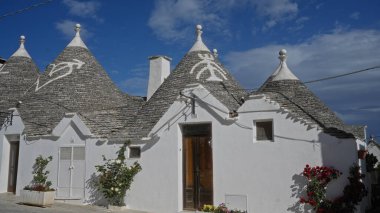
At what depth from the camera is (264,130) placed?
38.5 ft

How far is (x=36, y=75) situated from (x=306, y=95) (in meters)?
15.4

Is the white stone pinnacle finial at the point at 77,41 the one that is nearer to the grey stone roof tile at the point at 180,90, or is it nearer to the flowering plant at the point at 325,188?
the grey stone roof tile at the point at 180,90

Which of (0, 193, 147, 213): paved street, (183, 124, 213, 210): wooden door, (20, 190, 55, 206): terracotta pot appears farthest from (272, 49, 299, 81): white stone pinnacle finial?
(20, 190, 55, 206): terracotta pot

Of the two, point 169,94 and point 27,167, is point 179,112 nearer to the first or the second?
point 169,94

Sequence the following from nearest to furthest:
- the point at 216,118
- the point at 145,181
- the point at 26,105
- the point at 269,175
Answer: the point at 269,175, the point at 216,118, the point at 145,181, the point at 26,105

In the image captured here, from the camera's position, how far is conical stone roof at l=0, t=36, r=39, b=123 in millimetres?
19984

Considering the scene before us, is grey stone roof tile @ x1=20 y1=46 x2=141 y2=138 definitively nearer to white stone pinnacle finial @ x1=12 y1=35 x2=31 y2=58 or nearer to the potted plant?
the potted plant

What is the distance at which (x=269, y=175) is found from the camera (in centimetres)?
1134

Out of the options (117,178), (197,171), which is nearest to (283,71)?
(197,171)

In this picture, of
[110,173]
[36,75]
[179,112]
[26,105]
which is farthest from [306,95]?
[36,75]

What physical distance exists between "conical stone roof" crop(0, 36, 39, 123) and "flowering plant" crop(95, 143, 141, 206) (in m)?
8.11

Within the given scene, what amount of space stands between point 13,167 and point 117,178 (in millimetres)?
6854

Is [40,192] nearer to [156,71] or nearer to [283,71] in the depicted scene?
[156,71]

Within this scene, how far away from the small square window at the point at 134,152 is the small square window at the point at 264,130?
174 inches
